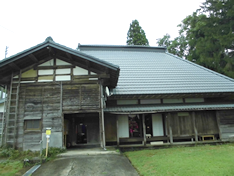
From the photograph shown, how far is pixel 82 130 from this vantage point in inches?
479

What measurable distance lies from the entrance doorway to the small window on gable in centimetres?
282

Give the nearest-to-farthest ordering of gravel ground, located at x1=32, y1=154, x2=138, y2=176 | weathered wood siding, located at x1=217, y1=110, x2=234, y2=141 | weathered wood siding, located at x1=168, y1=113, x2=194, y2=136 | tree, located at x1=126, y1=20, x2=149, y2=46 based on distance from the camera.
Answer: gravel ground, located at x1=32, y1=154, x2=138, y2=176 → weathered wood siding, located at x1=168, y1=113, x2=194, y2=136 → weathered wood siding, located at x1=217, y1=110, x2=234, y2=141 → tree, located at x1=126, y1=20, x2=149, y2=46

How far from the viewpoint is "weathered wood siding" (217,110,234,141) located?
441 inches

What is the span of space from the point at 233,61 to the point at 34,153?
64.4 ft

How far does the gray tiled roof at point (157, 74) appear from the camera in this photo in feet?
37.7

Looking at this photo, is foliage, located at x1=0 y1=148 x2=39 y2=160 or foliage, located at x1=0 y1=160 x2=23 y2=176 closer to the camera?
foliage, located at x1=0 y1=160 x2=23 y2=176

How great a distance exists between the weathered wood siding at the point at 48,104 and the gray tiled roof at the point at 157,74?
2292 mm

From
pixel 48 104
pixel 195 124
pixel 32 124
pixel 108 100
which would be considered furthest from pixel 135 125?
pixel 32 124

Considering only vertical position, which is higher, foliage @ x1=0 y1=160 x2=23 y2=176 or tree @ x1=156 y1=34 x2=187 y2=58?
tree @ x1=156 y1=34 x2=187 y2=58

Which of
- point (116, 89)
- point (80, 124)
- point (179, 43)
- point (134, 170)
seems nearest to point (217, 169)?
point (134, 170)

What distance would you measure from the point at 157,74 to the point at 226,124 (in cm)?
562

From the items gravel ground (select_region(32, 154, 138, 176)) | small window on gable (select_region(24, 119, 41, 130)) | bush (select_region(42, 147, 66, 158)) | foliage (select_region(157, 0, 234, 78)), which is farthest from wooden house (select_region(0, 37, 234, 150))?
foliage (select_region(157, 0, 234, 78))

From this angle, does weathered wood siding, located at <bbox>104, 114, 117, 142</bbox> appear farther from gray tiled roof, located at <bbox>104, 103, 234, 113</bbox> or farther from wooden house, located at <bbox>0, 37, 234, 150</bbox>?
gray tiled roof, located at <bbox>104, 103, 234, 113</bbox>

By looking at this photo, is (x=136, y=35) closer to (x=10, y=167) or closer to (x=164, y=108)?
(x=164, y=108)
